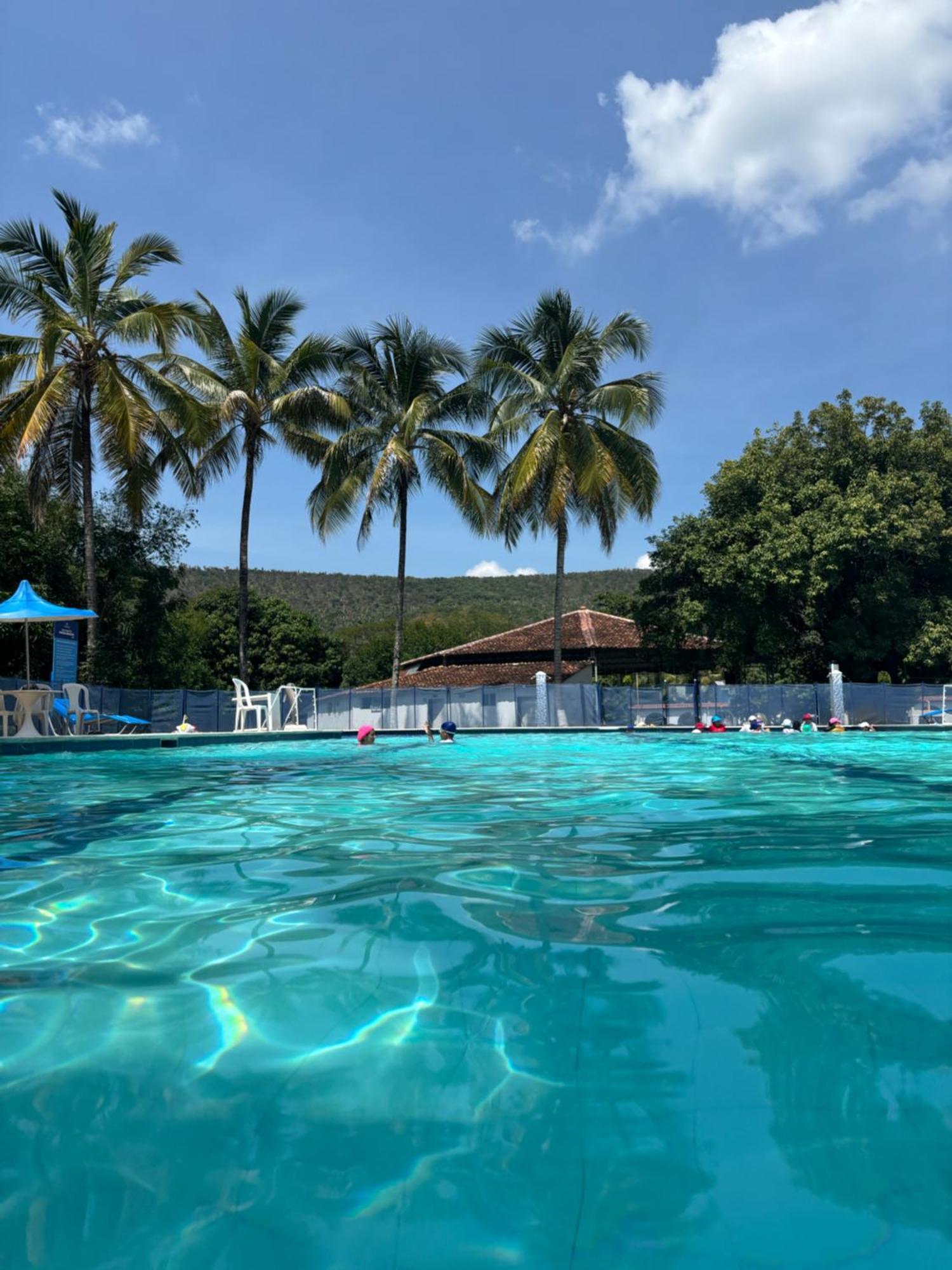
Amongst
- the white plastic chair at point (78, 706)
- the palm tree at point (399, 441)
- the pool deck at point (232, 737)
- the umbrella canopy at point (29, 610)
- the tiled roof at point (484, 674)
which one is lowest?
the pool deck at point (232, 737)

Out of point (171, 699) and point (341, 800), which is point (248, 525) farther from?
point (341, 800)

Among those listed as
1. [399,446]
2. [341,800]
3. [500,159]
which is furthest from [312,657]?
[341,800]

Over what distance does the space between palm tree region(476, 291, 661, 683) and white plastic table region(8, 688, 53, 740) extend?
13809 millimetres

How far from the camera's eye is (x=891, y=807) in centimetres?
603

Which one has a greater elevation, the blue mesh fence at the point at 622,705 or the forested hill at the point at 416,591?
the forested hill at the point at 416,591

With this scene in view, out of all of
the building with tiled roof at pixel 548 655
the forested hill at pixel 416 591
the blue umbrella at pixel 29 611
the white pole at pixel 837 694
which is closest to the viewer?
the blue umbrella at pixel 29 611

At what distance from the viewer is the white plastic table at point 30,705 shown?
14406 millimetres

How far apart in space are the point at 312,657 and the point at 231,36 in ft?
146

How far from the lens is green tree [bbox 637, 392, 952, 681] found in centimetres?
2692

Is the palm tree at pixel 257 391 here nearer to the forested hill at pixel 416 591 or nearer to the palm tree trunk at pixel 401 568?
the palm tree trunk at pixel 401 568

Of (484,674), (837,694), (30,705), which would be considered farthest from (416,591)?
(30,705)

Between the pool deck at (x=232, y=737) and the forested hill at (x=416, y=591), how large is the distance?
2381 inches

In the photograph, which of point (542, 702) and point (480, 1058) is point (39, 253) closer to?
point (542, 702)

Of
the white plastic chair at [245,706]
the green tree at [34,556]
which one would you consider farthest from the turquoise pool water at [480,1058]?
the green tree at [34,556]
